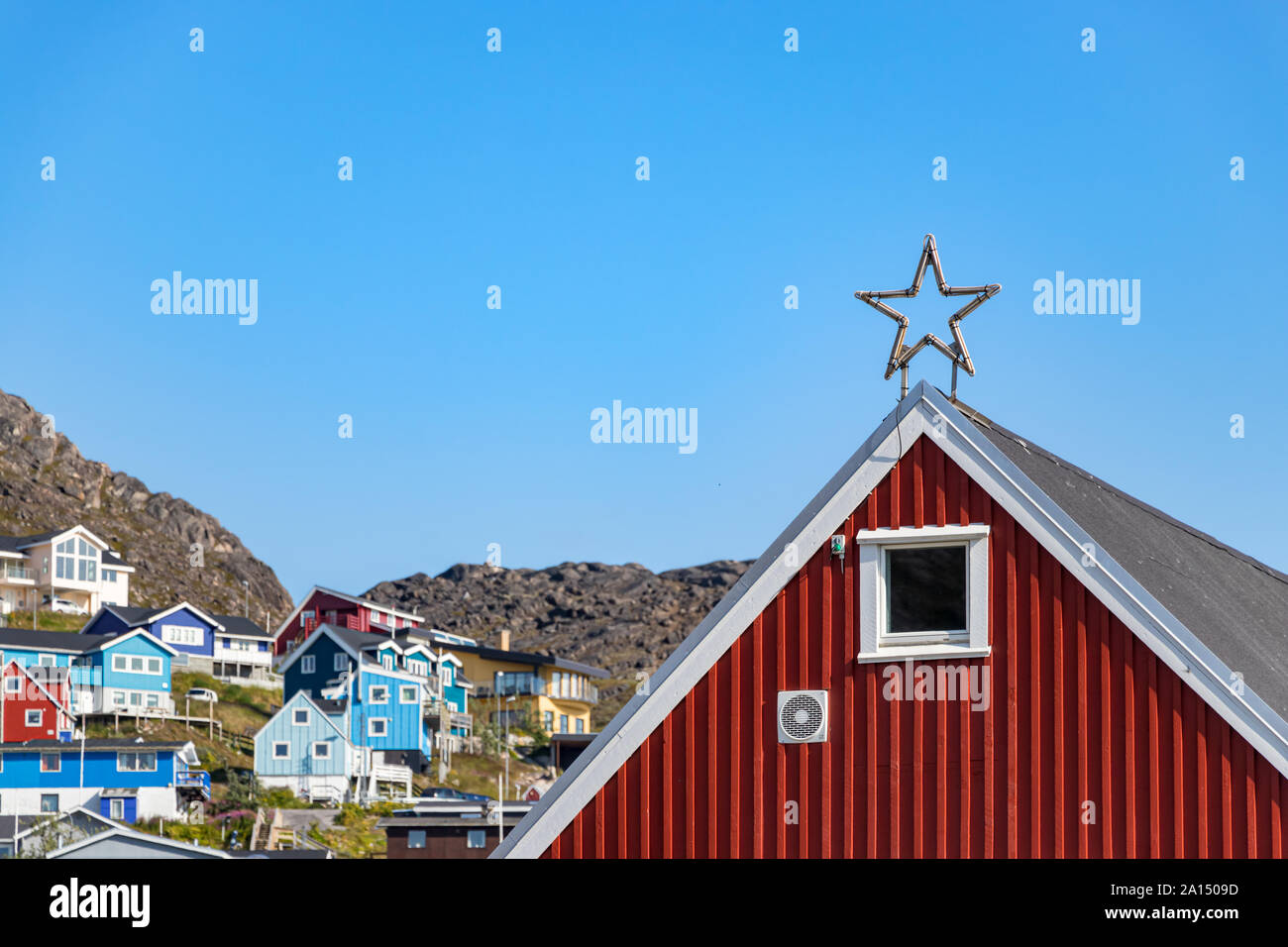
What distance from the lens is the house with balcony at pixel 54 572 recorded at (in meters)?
122

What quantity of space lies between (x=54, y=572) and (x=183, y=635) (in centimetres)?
1755

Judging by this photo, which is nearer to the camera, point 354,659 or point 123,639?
point 354,659

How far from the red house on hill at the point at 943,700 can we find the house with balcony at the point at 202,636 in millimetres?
97774

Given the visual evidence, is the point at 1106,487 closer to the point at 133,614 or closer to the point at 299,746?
the point at 299,746

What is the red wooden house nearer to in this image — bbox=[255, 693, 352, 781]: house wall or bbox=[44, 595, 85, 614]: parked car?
bbox=[255, 693, 352, 781]: house wall

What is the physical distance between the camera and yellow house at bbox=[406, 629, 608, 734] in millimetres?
111125

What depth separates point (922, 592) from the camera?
45.5 ft

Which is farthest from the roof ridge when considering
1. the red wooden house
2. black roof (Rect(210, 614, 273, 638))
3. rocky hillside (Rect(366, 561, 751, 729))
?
rocky hillside (Rect(366, 561, 751, 729))

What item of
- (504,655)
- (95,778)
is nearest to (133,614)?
(504,655)

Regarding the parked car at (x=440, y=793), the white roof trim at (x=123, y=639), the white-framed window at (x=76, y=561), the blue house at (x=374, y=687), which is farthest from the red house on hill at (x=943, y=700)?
the white-framed window at (x=76, y=561)

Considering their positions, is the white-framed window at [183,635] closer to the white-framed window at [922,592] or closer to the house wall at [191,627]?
the house wall at [191,627]
